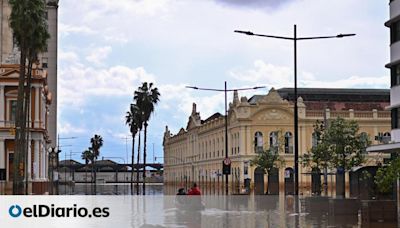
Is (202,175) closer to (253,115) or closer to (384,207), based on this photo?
(253,115)

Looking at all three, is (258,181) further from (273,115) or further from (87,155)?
(87,155)

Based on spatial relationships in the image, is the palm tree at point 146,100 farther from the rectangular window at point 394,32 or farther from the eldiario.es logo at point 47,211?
the eldiario.es logo at point 47,211

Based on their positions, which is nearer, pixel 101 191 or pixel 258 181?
pixel 101 191

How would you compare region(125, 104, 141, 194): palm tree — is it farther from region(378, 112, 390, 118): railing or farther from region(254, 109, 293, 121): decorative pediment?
region(378, 112, 390, 118): railing

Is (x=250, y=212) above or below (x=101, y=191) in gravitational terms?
above

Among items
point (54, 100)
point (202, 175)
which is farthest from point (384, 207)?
point (54, 100)

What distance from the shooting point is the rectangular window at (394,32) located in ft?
137

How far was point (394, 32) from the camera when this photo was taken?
4253 cm

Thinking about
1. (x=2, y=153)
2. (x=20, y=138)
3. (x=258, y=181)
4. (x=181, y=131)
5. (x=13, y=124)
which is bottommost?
(x=258, y=181)

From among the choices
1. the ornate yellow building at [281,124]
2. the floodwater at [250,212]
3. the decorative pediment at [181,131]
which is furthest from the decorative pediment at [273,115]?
the floodwater at [250,212]

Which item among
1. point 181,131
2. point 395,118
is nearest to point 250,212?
point 395,118

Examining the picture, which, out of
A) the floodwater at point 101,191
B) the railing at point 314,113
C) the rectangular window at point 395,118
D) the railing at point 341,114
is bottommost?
the floodwater at point 101,191

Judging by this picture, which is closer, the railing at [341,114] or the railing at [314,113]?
the railing at [341,114]

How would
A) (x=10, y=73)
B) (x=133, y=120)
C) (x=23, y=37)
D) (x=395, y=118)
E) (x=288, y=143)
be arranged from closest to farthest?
(x=395, y=118) → (x=23, y=37) → (x=10, y=73) → (x=288, y=143) → (x=133, y=120)
